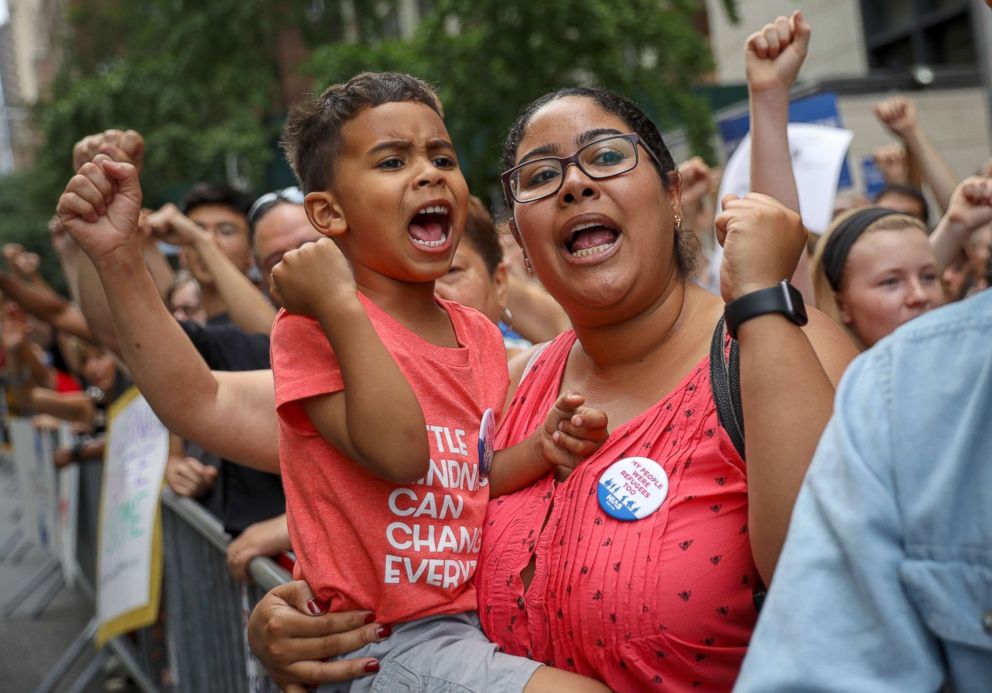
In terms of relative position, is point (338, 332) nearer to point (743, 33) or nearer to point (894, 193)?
point (894, 193)

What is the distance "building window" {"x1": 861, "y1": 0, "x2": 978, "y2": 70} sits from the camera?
46.2 ft

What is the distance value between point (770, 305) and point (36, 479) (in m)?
9.10

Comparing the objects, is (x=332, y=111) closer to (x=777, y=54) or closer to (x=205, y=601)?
(x=777, y=54)

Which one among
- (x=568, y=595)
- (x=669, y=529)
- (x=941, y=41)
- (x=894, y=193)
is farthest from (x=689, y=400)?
(x=941, y=41)

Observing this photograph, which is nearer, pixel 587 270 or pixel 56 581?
pixel 587 270

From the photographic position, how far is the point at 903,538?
129cm

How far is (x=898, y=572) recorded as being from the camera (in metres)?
1.28

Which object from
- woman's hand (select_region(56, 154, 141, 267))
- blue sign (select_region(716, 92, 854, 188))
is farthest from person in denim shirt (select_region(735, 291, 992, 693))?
blue sign (select_region(716, 92, 854, 188))

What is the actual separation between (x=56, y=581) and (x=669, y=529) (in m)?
9.35

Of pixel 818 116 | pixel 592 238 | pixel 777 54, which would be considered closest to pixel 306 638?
pixel 592 238

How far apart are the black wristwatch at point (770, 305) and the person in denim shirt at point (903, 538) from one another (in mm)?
458

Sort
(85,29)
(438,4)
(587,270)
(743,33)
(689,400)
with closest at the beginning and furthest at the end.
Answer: (689,400) → (587,270) → (438,4) → (743,33) → (85,29)

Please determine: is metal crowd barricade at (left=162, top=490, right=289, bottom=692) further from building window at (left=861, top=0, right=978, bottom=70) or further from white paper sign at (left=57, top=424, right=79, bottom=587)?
building window at (left=861, top=0, right=978, bottom=70)

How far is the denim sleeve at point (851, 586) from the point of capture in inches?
50.3
